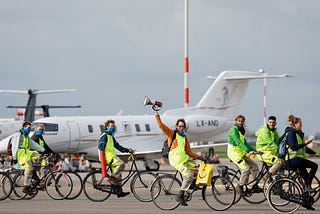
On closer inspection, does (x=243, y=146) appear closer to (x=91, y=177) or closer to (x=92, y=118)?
(x=91, y=177)

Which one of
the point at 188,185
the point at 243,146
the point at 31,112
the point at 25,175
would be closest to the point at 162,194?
the point at 188,185

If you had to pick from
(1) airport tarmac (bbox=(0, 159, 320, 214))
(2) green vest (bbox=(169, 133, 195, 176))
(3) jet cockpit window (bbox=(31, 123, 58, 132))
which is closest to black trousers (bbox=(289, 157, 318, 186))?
(1) airport tarmac (bbox=(0, 159, 320, 214))

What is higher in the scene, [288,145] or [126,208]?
[288,145]

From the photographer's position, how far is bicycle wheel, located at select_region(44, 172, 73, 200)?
16.8m

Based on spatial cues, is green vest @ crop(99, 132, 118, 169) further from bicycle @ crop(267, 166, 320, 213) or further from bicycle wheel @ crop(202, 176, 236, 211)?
bicycle @ crop(267, 166, 320, 213)

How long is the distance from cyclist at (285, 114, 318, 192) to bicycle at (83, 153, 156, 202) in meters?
3.16

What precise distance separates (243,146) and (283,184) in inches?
63.7

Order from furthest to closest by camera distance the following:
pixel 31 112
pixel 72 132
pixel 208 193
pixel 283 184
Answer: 1. pixel 31 112
2. pixel 72 132
3. pixel 208 193
4. pixel 283 184

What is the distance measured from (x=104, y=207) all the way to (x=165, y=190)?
3.82 ft

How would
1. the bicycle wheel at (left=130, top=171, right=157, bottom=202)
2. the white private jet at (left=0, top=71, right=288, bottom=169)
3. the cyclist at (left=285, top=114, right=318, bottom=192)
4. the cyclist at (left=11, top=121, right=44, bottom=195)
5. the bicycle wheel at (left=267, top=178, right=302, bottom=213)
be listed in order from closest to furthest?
1. the bicycle wheel at (left=267, top=178, right=302, bottom=213)
2. the cyclist at (left=285, top=114, right=318, bottom=192)
3. the bicycle wheel at (left=130, top=171, right=157, bottom=202)
4. the cyclist at (left=11, top=121, right=44, bottom=195)
5. the white private jet at (left=0, top=71, right=288, bottom=169)

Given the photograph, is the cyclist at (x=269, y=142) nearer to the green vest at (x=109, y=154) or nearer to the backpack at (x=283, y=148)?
the backpack at (x=283, y=148)

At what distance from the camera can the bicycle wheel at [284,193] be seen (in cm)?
1380

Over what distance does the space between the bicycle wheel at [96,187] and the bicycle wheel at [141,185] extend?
0.48 metres

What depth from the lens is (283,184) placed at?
13914 mm
